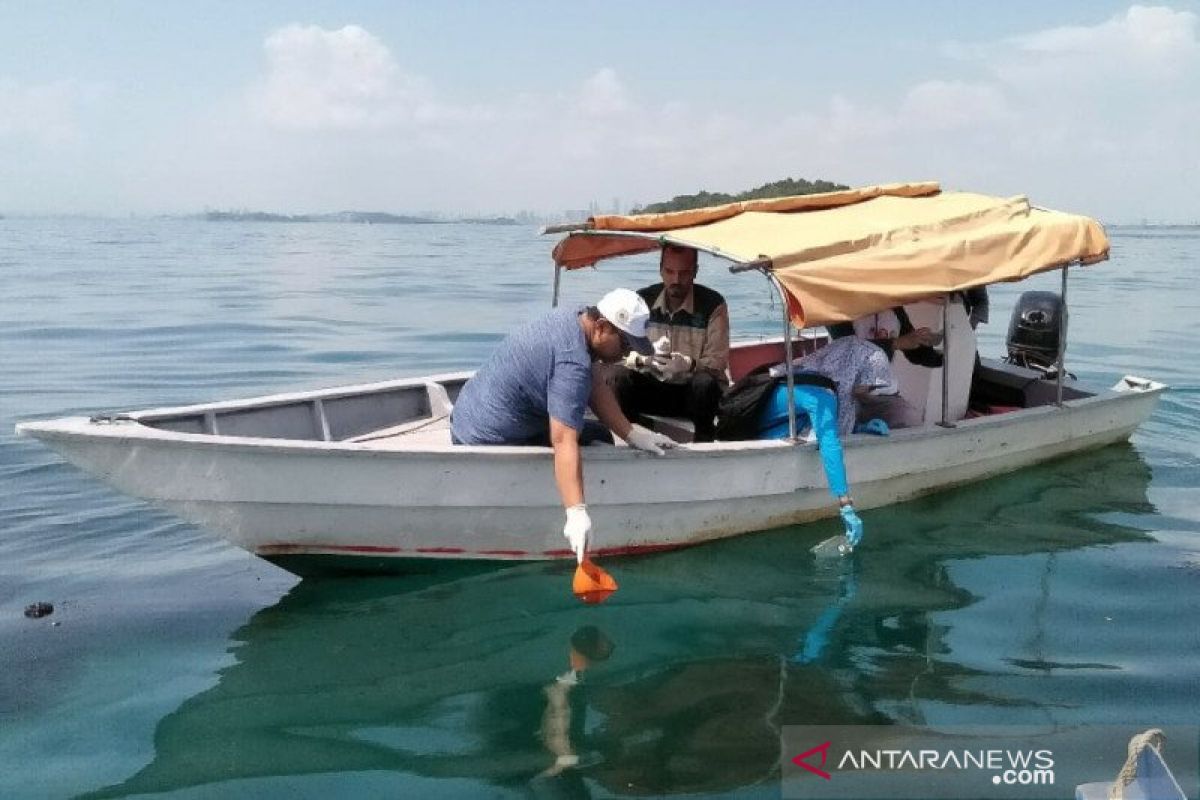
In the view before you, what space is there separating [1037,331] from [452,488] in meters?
6.68

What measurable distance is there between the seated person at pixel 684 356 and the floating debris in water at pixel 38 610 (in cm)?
381

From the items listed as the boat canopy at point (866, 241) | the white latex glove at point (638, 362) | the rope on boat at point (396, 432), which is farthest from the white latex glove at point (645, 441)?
the rope on boat at point (396, 432)

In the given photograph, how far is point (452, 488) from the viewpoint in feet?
20.3

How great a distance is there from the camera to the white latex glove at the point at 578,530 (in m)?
5.53


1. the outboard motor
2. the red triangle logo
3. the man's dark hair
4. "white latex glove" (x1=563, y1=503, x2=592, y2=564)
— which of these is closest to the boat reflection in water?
the red triangle logo

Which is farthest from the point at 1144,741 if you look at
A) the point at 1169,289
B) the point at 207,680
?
the point at 1169,289

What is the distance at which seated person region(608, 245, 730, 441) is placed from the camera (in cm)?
734

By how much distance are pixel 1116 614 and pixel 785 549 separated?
208 cm

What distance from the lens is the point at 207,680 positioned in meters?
5.37

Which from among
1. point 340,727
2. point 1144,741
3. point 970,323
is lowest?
point 340,727

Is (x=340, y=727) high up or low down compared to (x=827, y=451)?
down

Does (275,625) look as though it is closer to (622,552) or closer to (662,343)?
(622,552)

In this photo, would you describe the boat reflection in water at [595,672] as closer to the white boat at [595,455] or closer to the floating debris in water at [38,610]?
the white boat at [595,455]

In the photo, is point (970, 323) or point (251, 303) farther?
point (251, 303)
